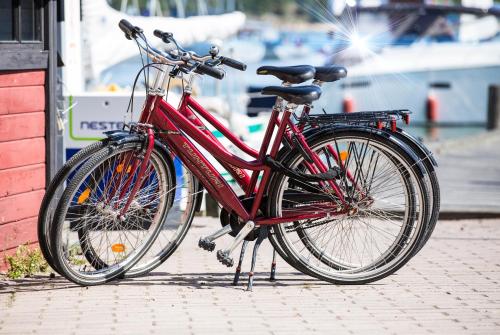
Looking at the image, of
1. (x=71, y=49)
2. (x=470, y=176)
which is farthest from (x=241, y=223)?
(x=470, y=176)

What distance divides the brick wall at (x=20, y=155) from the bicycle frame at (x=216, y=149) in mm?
843

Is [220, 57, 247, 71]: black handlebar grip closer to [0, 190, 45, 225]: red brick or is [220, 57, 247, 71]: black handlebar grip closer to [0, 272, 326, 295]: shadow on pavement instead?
[0, 272, 326, 295]: shadow on pavement

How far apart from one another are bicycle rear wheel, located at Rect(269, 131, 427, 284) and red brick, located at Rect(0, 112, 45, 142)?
1539 mm

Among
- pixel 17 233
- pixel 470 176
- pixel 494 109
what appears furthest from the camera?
pixel 494 109

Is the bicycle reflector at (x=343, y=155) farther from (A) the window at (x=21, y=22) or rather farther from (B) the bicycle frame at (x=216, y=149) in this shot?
(A) the window at (x=21, y=22)

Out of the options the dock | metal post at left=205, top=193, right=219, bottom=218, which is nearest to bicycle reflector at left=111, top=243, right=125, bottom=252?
metal post at left=205, top=193, right=219, bottom=218

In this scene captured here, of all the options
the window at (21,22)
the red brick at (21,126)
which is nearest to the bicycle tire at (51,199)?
the red brick at (21,126)

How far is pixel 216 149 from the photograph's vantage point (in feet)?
19.9

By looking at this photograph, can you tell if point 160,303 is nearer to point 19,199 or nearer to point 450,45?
point 19,199

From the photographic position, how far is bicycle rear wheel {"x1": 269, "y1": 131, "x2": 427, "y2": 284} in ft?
19.9

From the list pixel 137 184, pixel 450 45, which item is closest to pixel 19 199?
pixel 137 184

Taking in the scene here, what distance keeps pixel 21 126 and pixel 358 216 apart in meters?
2.02

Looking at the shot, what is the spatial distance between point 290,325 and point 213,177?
3.83ft

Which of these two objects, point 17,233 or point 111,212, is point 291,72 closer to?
point 111,212
